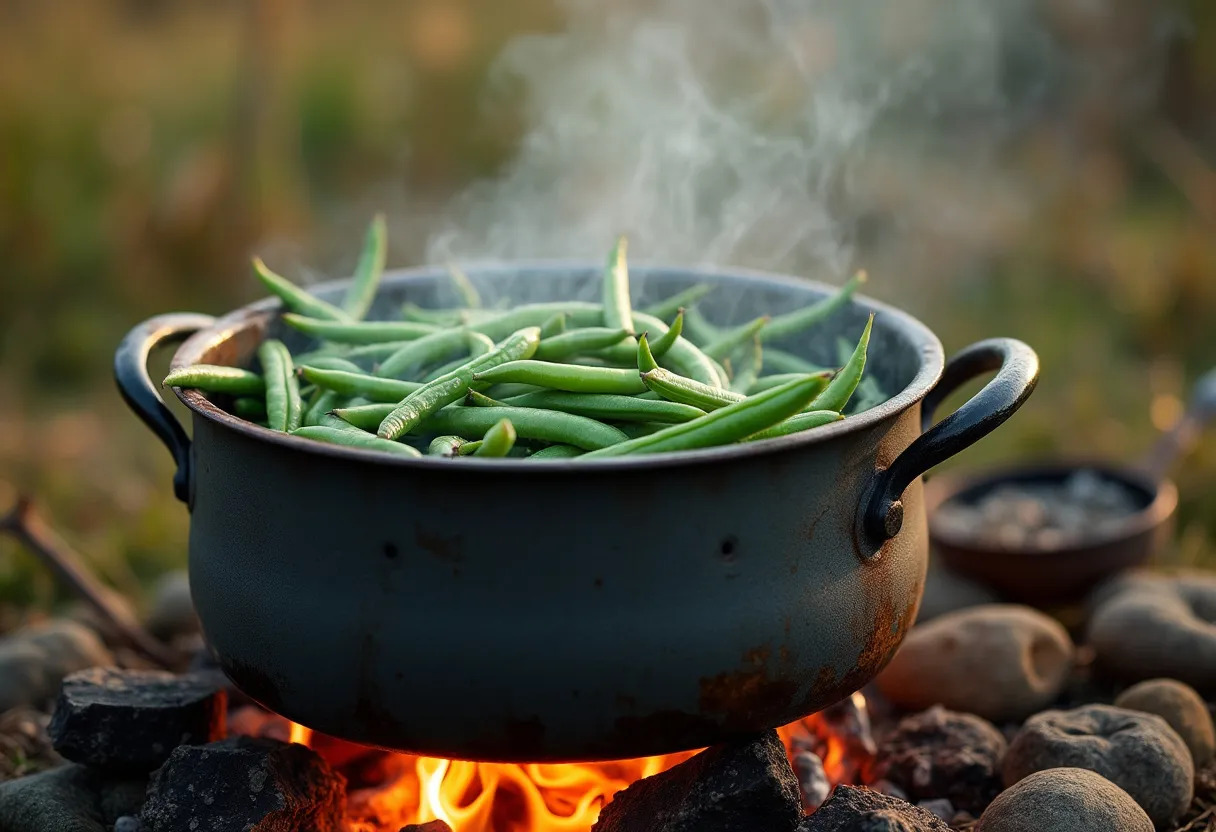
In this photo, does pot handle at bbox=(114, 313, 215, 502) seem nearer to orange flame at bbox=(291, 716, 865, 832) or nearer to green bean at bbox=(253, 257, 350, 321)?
green bean at bbox=(253, 257, 350, 321)

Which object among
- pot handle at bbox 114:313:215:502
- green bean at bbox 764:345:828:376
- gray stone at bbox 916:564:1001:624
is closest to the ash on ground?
gray stone at bbox 916:564:1001:624

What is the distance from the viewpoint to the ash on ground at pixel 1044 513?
16.9 feet

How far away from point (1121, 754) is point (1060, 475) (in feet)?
7.74

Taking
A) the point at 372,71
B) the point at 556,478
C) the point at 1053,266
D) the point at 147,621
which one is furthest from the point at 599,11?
the point at 556,478

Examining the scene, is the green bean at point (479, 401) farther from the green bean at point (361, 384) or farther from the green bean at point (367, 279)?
the green bean at point (367, 279)

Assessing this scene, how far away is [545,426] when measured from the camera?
284 centimetres

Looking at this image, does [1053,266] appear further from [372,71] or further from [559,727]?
[559,727]

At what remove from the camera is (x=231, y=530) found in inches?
113

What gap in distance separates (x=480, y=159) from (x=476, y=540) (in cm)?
765

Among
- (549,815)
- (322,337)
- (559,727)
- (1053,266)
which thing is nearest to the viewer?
(559,727)

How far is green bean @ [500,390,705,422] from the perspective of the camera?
287cm

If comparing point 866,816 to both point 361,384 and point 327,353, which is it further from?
point 327,353

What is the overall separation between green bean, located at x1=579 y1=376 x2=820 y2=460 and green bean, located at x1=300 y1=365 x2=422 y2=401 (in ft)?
1.96

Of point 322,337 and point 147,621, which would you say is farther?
point 147,621
